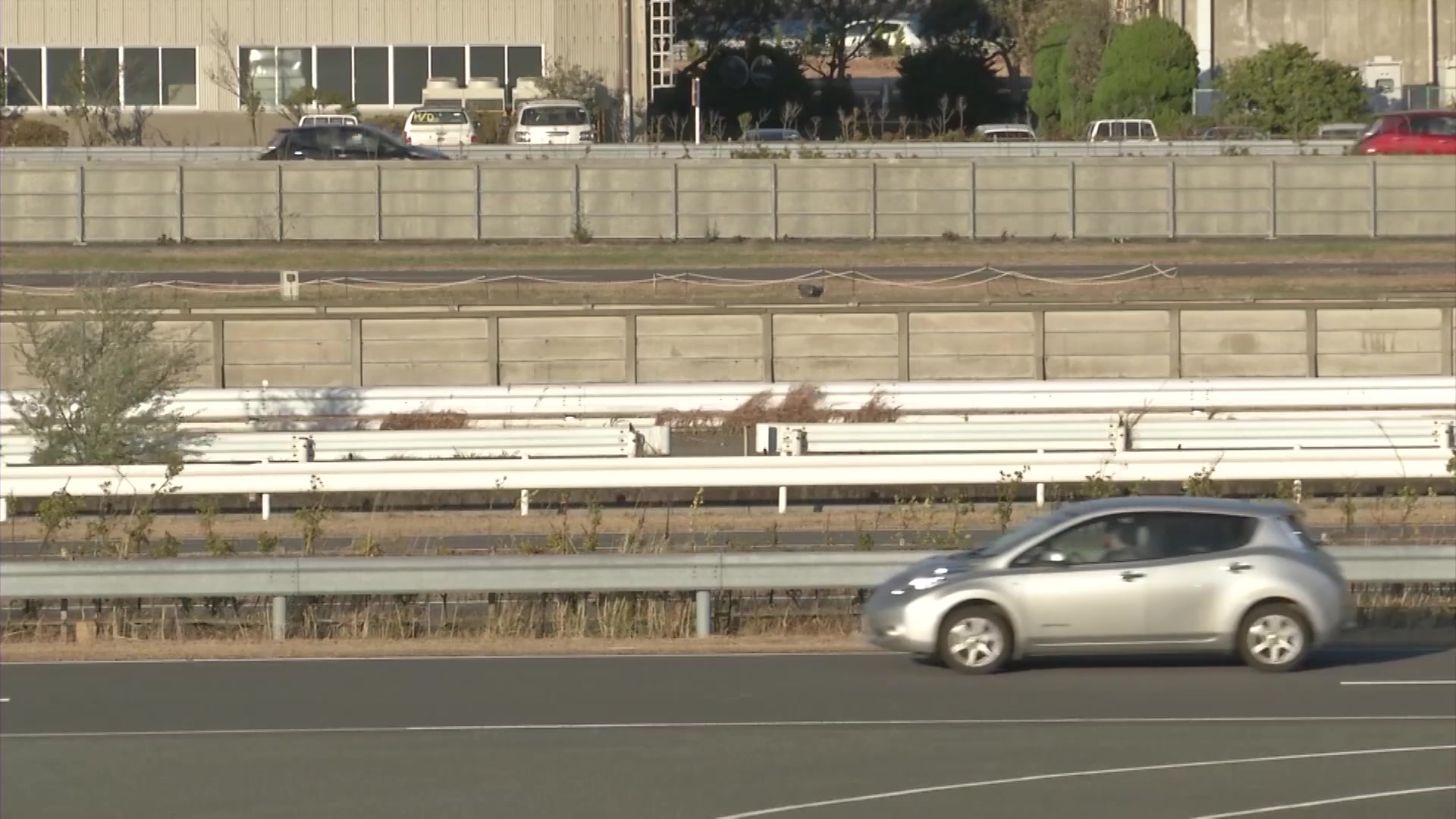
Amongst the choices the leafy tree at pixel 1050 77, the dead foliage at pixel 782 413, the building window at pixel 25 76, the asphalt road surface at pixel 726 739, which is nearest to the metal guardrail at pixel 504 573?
Answer: the asphalt road surface at pixel 726 739

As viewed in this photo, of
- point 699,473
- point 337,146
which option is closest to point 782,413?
point 699,473

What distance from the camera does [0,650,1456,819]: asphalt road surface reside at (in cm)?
964

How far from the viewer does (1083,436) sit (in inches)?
896

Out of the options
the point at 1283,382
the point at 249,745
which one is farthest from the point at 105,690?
the point at 1283,382

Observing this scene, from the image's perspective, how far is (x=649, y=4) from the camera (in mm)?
63625

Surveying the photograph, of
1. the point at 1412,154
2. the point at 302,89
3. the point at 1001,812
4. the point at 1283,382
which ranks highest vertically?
the point at 302,89

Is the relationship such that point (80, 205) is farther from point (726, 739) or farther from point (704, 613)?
point (726, 739)

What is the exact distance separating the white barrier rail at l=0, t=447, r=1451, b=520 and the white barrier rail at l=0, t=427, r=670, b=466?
1861 millimetres

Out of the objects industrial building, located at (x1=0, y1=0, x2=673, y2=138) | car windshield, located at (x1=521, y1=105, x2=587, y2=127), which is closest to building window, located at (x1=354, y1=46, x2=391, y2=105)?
industrial building, located at (x1=0, y1=0, x2=673, y2=138)

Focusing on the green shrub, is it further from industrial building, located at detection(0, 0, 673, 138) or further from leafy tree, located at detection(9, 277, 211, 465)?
leafy tree, located at detection(9, 277, 211, 465)

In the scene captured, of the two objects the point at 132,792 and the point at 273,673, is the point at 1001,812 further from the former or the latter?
the point at 273,673

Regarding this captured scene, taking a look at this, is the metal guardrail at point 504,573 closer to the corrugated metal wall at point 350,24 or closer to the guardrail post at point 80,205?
the guardrail post at point 80,205

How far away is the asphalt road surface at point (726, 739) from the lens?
9.64m

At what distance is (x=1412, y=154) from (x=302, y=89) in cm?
3269
